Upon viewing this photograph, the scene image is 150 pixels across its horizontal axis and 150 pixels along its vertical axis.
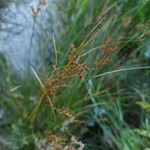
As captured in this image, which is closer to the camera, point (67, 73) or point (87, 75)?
point (67, 73)

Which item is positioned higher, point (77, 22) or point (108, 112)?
point (77, 22)

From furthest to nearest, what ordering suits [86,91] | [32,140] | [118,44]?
1. [118,44]
2. [86,91]
3. [32,140]

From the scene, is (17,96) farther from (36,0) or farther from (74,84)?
(36,0)

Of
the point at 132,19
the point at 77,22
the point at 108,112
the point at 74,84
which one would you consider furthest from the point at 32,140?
the point at 132,19

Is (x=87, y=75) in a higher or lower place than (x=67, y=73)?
lower

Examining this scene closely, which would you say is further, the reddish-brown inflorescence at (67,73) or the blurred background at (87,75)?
the blurred background at (87,75)

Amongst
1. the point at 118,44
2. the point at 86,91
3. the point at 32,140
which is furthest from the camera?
the point at 118,44

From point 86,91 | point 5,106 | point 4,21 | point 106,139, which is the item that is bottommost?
point 106,139

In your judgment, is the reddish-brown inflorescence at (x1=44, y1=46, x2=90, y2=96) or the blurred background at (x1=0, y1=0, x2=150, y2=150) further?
the blurred background at (x1=0, y1=0, x2=150, y2=150)
